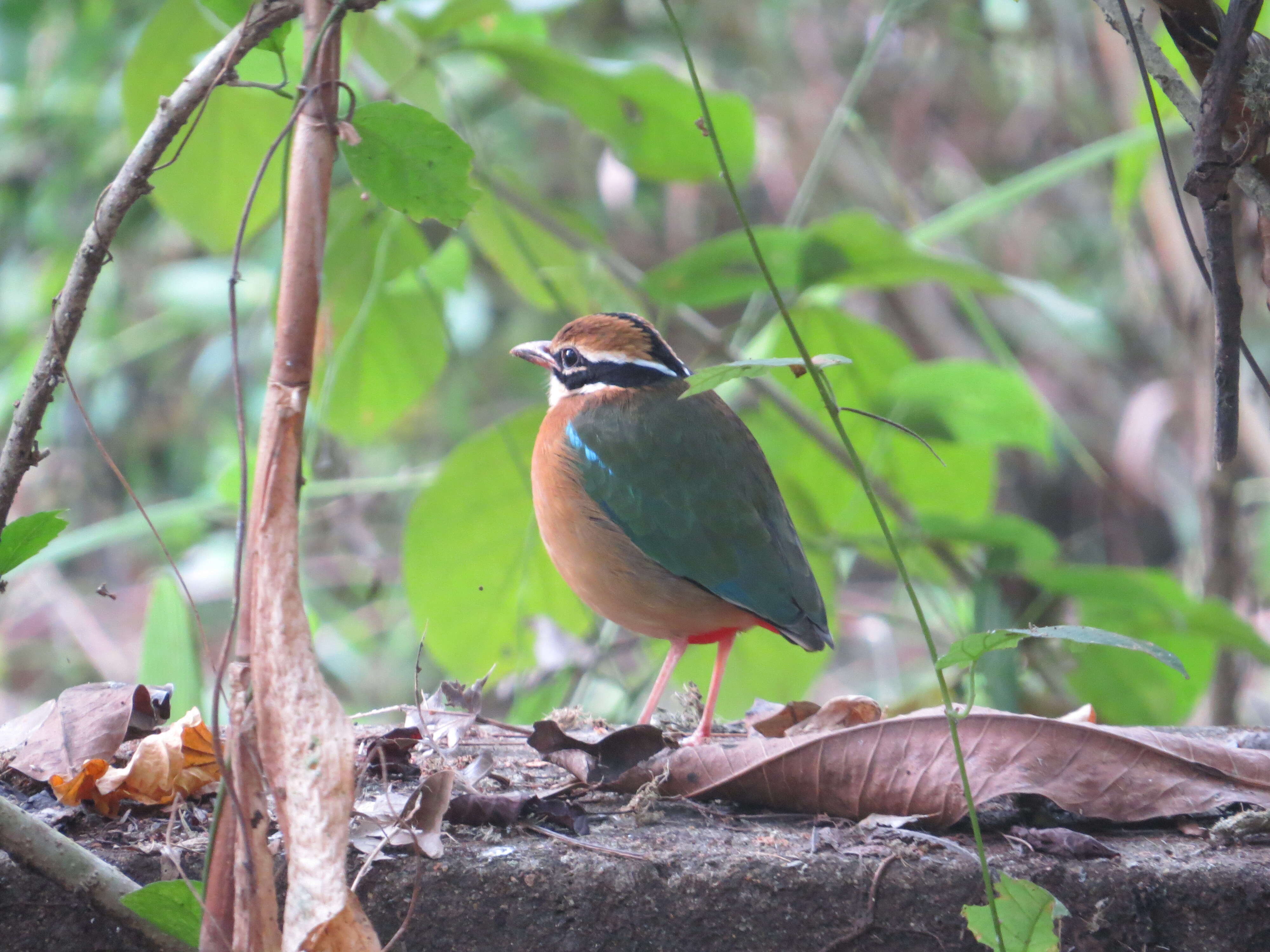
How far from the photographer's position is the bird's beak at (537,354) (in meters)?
3.72

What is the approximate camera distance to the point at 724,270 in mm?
3840

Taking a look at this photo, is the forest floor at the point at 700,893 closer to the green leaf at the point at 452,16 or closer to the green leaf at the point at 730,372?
the green leaf at the point at 730,372

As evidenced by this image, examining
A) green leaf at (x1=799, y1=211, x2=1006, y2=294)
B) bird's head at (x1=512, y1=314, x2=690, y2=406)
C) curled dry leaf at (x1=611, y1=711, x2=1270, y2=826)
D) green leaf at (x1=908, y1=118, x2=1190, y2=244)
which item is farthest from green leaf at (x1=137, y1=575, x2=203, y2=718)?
green leaf at (x1=908, y1=118, x2=1190, y2=244)

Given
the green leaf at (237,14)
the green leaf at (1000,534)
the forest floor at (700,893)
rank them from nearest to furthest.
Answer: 1. the forest floor at (700,893)
2. the green leaf at (237,14)
3. the green leaf at (1000,534)

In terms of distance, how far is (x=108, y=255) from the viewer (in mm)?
1835

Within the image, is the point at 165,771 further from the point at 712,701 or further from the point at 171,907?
the point at 712,701

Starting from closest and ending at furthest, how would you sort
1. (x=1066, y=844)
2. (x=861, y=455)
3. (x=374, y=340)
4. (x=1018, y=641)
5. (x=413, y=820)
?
(x=1018, y=641) < (x=413, y=820) < (x=1066, y=844) < (x=374, y=340) < (x=861, y=455)

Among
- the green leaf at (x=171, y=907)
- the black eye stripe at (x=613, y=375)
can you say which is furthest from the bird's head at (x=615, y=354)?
the green leaf at (x=171, y=907)

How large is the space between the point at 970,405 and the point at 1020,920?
2517 millimetres

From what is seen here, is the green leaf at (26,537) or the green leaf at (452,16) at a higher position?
the green leaf at (452,16)

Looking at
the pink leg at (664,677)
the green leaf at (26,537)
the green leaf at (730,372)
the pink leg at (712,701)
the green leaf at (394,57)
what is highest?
the green leaf at (394,57)

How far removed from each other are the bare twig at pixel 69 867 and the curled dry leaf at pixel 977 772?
35.3 inches

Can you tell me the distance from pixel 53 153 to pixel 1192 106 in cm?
741

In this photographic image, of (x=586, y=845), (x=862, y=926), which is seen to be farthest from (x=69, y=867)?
(x=862, y=926)
